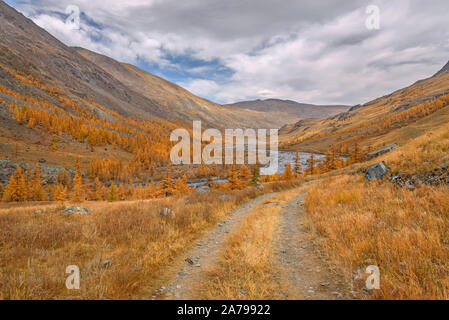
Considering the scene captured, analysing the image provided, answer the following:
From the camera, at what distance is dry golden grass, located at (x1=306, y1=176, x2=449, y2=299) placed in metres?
4.00

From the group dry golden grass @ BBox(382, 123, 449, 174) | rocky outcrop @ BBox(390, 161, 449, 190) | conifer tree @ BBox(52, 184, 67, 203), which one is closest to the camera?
rocky outcrop @ BBox(390, 161, 449, 190)

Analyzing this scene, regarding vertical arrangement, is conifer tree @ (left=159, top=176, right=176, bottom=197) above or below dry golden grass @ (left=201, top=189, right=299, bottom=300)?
below

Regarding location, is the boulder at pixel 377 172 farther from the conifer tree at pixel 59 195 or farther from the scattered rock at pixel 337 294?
the conifer tree at pixel 59 195

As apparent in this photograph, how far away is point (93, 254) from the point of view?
6418mm

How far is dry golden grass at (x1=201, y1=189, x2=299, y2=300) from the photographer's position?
454 centimetres

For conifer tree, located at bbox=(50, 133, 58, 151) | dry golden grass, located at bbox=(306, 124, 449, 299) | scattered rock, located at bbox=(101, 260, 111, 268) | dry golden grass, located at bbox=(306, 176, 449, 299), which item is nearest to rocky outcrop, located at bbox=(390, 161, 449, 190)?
dry golden grass, located at bbox=(306, 124, 449, 299)

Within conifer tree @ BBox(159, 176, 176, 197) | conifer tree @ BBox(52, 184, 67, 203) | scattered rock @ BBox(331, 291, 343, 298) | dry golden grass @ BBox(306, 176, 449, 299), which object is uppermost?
dry golden grass @ BBox(306, 176, 449, 299)

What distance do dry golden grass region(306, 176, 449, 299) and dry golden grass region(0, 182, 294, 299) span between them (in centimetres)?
554

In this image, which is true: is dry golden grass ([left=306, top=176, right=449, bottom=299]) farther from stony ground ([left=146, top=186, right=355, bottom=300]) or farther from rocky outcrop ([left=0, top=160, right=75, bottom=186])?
rocky outcrop ([left=0, top=160, right=75, bottom=186])

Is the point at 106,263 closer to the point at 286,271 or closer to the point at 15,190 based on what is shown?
the point at 286,271

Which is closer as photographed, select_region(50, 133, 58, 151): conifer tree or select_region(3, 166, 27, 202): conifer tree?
select_region(3, 166, 27, 202): conifer tree

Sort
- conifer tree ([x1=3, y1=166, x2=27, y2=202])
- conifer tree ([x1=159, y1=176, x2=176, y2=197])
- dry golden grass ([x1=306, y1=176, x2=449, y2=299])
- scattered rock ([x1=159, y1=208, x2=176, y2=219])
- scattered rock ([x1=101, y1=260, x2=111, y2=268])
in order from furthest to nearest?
conifer tree ([x1=3, y1=166, x2=27, y2=202]) < conifer tree ([x1=159, y1=176, x2=176, y2=197]) < scattered rock ([x1=159, y1=208, x2=176, y2=219]) < scattered rock ([x1=101, y1=260, x2=111, y2=268]) < dry golden grass ([x1=306, y1=176, x2=449, y2=299])

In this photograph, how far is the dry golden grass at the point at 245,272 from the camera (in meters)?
4.54
